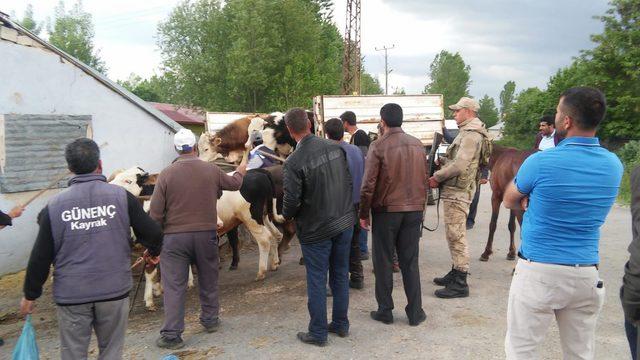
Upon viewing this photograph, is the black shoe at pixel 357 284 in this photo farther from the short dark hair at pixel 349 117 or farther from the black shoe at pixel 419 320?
the short dark hair at pixel 349 117

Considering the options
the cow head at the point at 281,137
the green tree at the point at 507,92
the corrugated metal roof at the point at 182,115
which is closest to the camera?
the cow head at the point at 281,137

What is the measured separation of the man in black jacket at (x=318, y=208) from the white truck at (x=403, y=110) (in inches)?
181

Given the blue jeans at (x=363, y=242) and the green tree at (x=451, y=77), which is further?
the green tree at (x=451, y=77)

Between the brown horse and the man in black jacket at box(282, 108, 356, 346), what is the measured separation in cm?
380

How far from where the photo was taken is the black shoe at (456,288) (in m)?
5.85

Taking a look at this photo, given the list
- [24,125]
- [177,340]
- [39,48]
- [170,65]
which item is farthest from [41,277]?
[170,65]

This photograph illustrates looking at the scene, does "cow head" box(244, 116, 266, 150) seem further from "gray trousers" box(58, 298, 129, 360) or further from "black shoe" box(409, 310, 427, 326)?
"gray trousers" box(58, 298, 129, 360)

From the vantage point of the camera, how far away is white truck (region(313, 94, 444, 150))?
9234mm

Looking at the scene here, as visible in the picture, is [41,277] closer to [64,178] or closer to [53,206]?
[53,206]

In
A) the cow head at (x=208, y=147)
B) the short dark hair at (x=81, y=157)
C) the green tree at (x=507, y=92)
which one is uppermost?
the green tree at (x=507, y=92)

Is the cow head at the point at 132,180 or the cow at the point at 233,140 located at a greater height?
the cow at the point at 233,140

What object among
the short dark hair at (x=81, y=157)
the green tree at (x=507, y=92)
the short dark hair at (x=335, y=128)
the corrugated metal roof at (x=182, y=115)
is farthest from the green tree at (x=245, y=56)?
the green tree at (x=507, y=92)

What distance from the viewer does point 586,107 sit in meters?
2.74

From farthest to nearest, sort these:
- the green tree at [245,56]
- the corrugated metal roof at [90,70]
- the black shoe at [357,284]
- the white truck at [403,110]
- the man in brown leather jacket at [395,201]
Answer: the green tree at [245,56], the white truck at [403,110], the corrugated metal roof at [90,70], the black shoe at [357,284], the man in brown leather jacket at [395,201]
